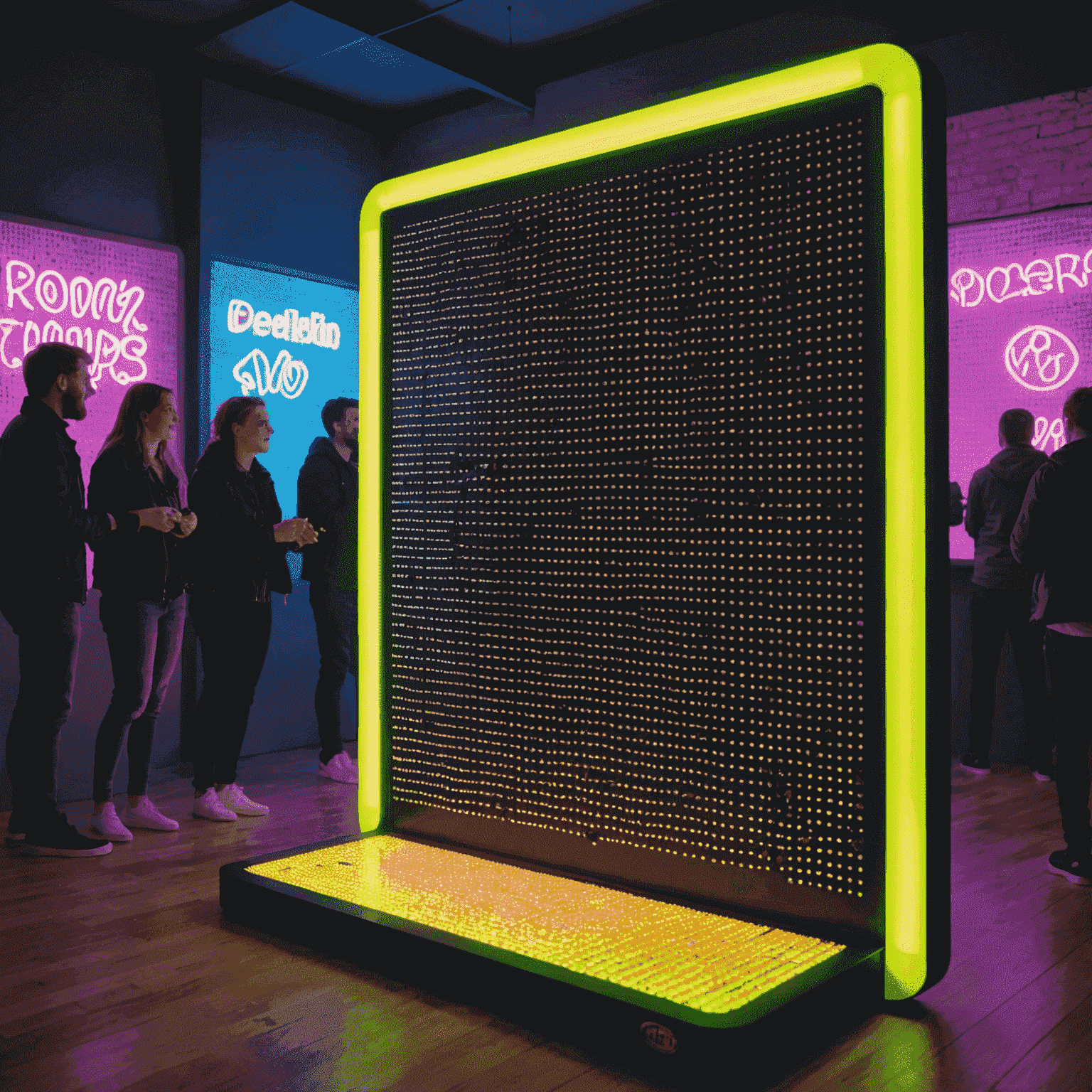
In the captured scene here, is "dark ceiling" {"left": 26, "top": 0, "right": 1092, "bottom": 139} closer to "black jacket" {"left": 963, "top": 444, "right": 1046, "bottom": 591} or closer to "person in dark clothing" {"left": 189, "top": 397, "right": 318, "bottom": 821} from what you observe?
"black jacket" {"left": 963, "top": 444, "right": 1046, "bottom": 591}

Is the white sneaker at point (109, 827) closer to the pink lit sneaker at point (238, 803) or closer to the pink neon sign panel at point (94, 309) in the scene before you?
the pink lit sneaker at point (238, 803)

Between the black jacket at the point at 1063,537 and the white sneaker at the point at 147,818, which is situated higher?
the black jacket at the point at 1063,537

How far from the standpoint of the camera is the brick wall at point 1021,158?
15.5 ft

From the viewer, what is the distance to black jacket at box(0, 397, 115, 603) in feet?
11.0

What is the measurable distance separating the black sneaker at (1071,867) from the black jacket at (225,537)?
9.35 ft

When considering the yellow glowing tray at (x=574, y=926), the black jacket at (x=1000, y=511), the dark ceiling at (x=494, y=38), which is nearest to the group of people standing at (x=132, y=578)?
the yellow glowing tray at (x=574, y=926)

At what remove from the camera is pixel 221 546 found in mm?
3818

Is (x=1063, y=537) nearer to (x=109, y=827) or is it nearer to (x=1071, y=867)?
(x=1071, y=867)

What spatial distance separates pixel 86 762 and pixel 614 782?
9.08 feet

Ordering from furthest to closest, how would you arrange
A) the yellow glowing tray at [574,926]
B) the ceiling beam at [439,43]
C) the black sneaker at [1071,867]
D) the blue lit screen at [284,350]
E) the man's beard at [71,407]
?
the blue lit screen at [284,350], the ceiling beam at [439,43], the man's beard at [71,407], the black sneaker at [1071,867], the yellow glowing tray at [574,926]

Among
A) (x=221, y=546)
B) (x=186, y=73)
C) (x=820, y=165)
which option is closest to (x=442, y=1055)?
(x=820, y=165)

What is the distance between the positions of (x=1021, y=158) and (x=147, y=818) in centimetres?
478

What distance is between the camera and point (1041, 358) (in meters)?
4.96

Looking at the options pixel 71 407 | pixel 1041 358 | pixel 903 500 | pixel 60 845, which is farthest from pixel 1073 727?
pixel 71 407
